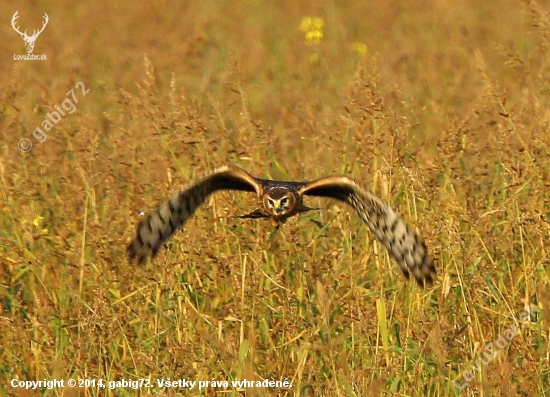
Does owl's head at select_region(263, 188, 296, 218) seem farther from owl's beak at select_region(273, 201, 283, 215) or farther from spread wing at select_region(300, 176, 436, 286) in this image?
spread wing at select_region(300, 176, 436, 286)

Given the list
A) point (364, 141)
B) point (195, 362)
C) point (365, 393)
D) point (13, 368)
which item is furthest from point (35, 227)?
point (365, 393)

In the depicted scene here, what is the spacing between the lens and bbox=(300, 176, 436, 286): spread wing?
203 inches

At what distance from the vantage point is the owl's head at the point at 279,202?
→ 17.2 ft

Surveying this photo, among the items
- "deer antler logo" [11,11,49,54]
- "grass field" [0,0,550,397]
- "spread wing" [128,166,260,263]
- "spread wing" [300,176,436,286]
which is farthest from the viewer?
"deer antler logo" [11,11,49,54]

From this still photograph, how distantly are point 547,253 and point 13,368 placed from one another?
8.52 ft

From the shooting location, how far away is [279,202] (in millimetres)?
5234

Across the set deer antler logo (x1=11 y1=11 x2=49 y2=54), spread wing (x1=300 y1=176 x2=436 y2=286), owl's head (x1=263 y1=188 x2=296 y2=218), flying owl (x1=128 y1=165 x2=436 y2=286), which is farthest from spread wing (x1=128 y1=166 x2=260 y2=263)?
deer antler logo (x1=11 y1=11 x2=49 y2=54)

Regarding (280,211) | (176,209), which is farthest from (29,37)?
(280,211)

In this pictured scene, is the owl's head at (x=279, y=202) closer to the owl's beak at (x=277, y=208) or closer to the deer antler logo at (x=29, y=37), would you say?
the owl's beak at (x=277, y=208)

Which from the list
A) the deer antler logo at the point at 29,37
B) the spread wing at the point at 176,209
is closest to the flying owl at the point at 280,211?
the spread wing at the point at 176,209

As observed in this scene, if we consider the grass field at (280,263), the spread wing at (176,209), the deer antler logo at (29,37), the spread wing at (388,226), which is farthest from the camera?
the deer antler logo at (29,37)

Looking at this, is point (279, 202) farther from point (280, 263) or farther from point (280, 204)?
point (280, 263)

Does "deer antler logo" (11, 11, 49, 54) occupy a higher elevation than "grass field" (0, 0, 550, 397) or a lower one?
higher

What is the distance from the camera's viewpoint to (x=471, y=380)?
4.52 metres
